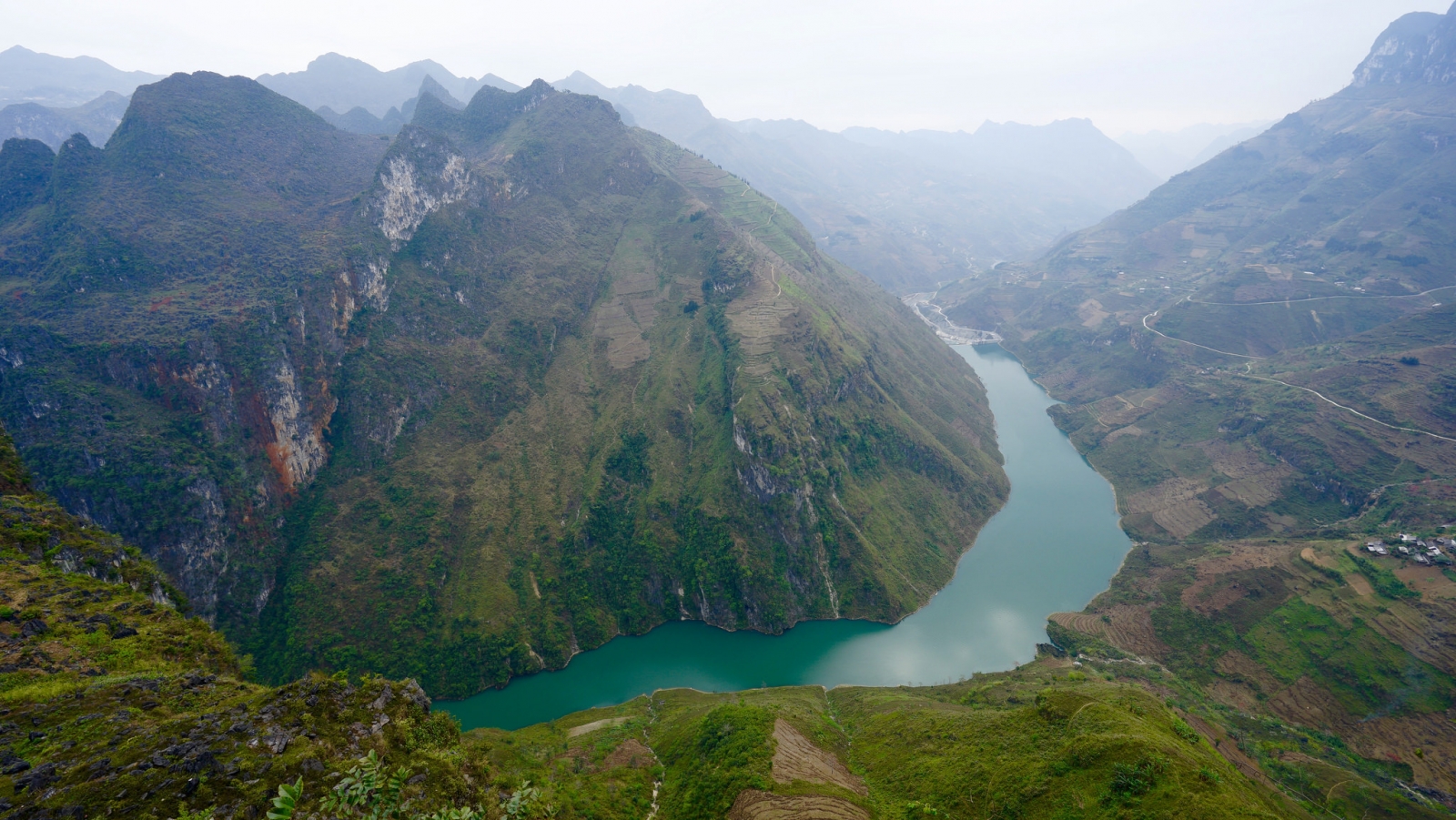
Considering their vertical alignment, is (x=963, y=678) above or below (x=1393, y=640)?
below

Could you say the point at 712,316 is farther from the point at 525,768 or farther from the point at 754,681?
the point at 525,768

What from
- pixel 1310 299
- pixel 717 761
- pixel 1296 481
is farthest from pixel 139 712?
pixel 1310 299

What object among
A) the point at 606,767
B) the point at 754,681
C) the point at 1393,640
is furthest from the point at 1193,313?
the point at 606,767

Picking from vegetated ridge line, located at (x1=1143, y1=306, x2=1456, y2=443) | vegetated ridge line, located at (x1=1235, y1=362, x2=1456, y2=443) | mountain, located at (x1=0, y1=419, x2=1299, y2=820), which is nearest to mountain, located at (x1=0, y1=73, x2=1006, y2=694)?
mountain, located at (x1=0, y1=419, x2=1299, y2=820)

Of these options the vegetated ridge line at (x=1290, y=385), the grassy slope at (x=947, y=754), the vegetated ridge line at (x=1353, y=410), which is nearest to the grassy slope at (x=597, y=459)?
the grassy slope at (x=947, y=754)

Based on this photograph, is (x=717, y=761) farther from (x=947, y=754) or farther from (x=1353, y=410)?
(x=1353, y=410)

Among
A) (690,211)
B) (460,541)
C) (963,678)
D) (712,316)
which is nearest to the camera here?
(963,678)

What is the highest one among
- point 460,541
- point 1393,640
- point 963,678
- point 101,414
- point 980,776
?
point 101,414
